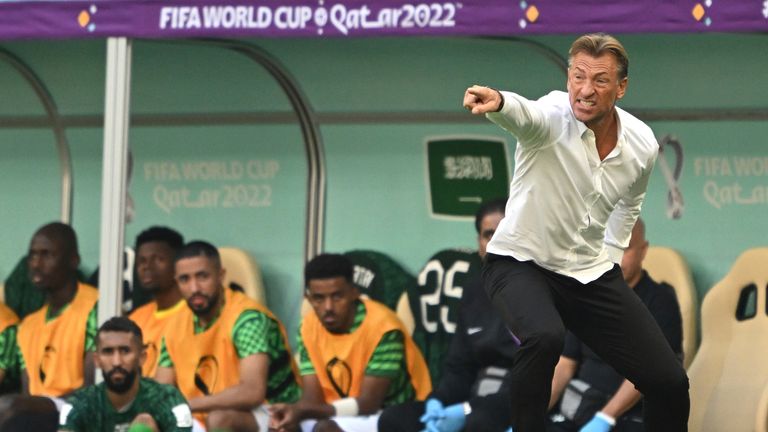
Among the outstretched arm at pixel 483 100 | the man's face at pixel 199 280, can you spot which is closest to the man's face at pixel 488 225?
the man's face at pixel 199 280

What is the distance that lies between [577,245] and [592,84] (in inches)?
21.1

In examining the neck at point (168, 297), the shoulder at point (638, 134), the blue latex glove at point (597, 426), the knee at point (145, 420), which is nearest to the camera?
the shoulder at point (638, 134)

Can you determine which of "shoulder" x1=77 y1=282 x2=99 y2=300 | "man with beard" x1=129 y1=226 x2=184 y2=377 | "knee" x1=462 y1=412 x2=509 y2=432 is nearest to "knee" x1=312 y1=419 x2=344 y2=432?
"knee" x1=462 y1=412 x2=509 y2=432

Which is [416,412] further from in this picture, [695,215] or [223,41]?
[223,41]

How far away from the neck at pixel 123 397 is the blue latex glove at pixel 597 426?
194cm

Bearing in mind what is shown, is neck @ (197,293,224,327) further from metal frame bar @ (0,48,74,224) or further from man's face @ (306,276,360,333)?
metal frame bar @ (0,48,74,224)

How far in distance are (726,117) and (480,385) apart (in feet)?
6.25

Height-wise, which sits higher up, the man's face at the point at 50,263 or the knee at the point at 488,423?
the man's face at the point at 50,263

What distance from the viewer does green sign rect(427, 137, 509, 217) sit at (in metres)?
9.38

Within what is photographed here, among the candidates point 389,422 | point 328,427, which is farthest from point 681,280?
point 328,427

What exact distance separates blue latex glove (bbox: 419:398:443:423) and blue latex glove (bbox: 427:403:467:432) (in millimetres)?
36

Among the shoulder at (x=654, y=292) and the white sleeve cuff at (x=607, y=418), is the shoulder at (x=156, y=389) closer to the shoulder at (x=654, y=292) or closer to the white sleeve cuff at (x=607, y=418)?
the white sleeve cuff at (x=607, y=418)

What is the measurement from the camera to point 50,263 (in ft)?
31.2

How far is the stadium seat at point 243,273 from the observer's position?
950 centimetres
